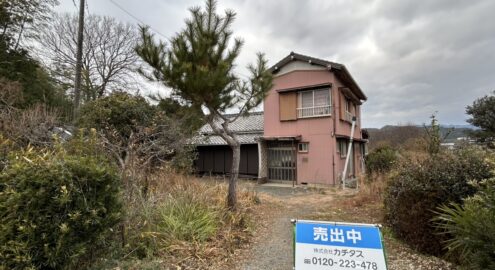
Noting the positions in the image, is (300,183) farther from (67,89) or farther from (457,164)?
(67,89)

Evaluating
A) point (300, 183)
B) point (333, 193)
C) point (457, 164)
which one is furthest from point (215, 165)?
point (457, 164)

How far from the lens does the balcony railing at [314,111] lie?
12675 millimetres

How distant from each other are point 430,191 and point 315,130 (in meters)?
8.89

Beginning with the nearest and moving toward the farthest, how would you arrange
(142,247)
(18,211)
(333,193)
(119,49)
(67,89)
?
(18,211) < (142,247) < (333,193) < (67,89) < (119,49)

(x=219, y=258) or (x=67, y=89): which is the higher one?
(x=67, y=89)

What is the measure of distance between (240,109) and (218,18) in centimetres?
206

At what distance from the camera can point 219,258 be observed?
405 centimetres

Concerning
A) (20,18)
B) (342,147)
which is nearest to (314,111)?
(342,147)

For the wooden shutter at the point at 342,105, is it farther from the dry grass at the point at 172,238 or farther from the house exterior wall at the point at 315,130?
the dry grass at the point at 172,238

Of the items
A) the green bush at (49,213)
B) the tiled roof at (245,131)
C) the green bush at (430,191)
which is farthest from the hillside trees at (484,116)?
the green bush at (49,213)

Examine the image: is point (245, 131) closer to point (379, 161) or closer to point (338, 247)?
point (379, 161)

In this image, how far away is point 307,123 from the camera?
1315cm

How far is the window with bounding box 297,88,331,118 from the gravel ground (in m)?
4.46

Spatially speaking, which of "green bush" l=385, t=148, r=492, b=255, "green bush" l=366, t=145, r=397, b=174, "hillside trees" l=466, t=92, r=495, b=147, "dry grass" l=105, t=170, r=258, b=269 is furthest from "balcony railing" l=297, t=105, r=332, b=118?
"hillside trees" l=466, t=92, r=495, b=147
